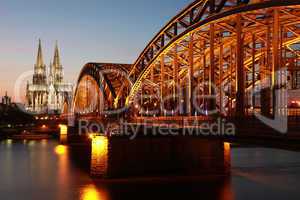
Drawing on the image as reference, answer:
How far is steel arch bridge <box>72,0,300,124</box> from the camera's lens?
3206 centimetres

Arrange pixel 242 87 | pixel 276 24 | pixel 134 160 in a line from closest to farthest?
pixel 276 24 < pixel 242 87 < pixel 134 160

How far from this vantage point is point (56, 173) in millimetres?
58562

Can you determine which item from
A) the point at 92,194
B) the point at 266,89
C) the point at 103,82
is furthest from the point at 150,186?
the point at 103,82

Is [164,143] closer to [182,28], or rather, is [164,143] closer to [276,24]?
[182,28]

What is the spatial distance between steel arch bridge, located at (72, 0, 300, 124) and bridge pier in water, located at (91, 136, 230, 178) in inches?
151

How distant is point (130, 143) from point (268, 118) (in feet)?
80.7

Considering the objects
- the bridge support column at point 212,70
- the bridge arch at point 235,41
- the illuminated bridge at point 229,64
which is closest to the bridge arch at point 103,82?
the illuminated bridge at point 229,64

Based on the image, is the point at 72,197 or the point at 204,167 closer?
the point at 72,197

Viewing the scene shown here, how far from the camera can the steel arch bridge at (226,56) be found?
32062 mm

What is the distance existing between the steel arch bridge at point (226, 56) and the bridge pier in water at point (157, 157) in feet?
12.6

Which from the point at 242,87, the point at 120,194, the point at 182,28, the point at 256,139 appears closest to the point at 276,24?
the point at 242,87

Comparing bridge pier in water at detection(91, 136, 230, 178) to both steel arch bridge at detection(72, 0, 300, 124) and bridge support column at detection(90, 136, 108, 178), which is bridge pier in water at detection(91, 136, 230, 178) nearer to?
bridge support column at detection(90, 136, 108, 178)

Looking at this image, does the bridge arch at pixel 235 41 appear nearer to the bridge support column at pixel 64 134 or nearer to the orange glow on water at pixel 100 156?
the orange glow on water at pixel 100 156

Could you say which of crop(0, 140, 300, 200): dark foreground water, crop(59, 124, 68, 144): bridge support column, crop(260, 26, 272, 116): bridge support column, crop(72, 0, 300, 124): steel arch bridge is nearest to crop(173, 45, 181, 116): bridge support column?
crop(72, 0, 300, 124): steel arch bridge
